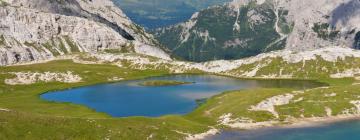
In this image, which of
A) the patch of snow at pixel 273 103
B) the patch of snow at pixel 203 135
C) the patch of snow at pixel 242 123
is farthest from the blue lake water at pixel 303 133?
the patch of snow at pixel 273 103

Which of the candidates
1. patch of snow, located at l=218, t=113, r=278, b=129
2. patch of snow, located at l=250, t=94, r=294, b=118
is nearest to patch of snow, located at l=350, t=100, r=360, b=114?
patch of snow, located at l=250, t=94, r=294, b=118

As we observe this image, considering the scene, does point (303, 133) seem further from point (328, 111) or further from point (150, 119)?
point (150, 119)

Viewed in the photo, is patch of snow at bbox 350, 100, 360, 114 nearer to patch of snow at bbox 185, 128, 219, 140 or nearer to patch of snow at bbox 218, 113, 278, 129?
patch of snow at bbox 218, 113, 278, 129

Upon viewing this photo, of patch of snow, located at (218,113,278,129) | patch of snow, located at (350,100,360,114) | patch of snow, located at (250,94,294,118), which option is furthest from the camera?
patch of snow, located at (350,100,360,114)

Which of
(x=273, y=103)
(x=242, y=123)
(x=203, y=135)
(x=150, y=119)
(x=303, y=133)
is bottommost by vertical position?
(x=203, y=135)

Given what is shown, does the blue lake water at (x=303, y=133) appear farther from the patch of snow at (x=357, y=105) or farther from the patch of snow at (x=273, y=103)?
the patch of snow at (x=357, y=105)

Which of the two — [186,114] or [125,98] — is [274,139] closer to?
[186,114]

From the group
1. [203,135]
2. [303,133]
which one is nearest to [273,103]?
[303,133]

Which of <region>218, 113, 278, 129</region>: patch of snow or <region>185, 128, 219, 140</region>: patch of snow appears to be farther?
<region>218, 113, 278, 129</region>: patch of snow

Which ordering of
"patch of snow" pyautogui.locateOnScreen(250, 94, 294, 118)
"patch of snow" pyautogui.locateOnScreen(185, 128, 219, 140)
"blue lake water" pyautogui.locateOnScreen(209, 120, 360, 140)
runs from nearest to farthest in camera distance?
"patch of snow" pyautogui.locateOnScreen(185, 128, 219, 140)
"blue lake water" pyautogui.locateOnScreen(209, 120, 360, 140)
"patch of snow" pyautogui.locateOnScreen(250, 94, 294, 118)

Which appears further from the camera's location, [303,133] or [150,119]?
[150,119]
